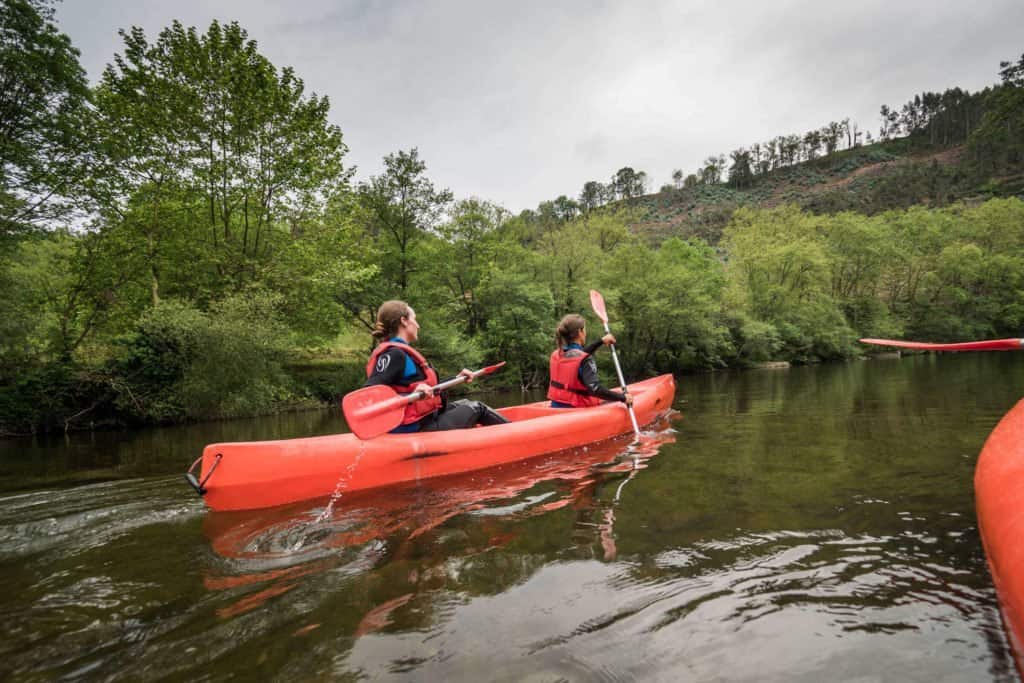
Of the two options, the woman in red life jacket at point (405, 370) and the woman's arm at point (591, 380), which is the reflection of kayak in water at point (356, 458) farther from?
the woman's arm at point (591, 380)

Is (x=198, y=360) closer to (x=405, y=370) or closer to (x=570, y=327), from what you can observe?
(x=405, y=370)

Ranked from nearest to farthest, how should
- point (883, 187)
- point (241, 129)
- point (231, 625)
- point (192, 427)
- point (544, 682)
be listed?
point (544, 682), point (231, 625), point (192, 427), point (241, 129), point (883, 187)

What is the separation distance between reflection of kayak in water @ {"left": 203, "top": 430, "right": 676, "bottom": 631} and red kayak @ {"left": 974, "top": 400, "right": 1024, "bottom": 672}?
1.50 meters

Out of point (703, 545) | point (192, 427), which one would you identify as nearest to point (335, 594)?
point (703, 545)

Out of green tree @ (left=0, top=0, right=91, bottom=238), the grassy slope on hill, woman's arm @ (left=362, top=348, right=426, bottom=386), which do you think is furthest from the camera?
the grassy slope on hill

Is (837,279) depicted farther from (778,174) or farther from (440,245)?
(778,174)

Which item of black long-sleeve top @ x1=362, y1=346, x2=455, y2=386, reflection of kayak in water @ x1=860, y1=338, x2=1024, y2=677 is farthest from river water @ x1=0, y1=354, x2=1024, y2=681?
black long-sleeve top @ x1=362, y1=346, x2=455, y2=386

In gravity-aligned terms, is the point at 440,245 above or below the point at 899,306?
above

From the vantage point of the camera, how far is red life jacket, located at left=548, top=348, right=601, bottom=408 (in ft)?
19.4

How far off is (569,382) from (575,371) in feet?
0.59

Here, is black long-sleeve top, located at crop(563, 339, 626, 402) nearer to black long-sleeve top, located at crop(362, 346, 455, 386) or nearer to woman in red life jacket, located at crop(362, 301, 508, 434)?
woman in red life jacket, located at crop(362, 301, 508, 434)

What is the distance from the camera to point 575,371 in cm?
595

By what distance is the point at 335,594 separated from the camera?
225 cm

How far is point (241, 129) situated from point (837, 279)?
34.1 m
